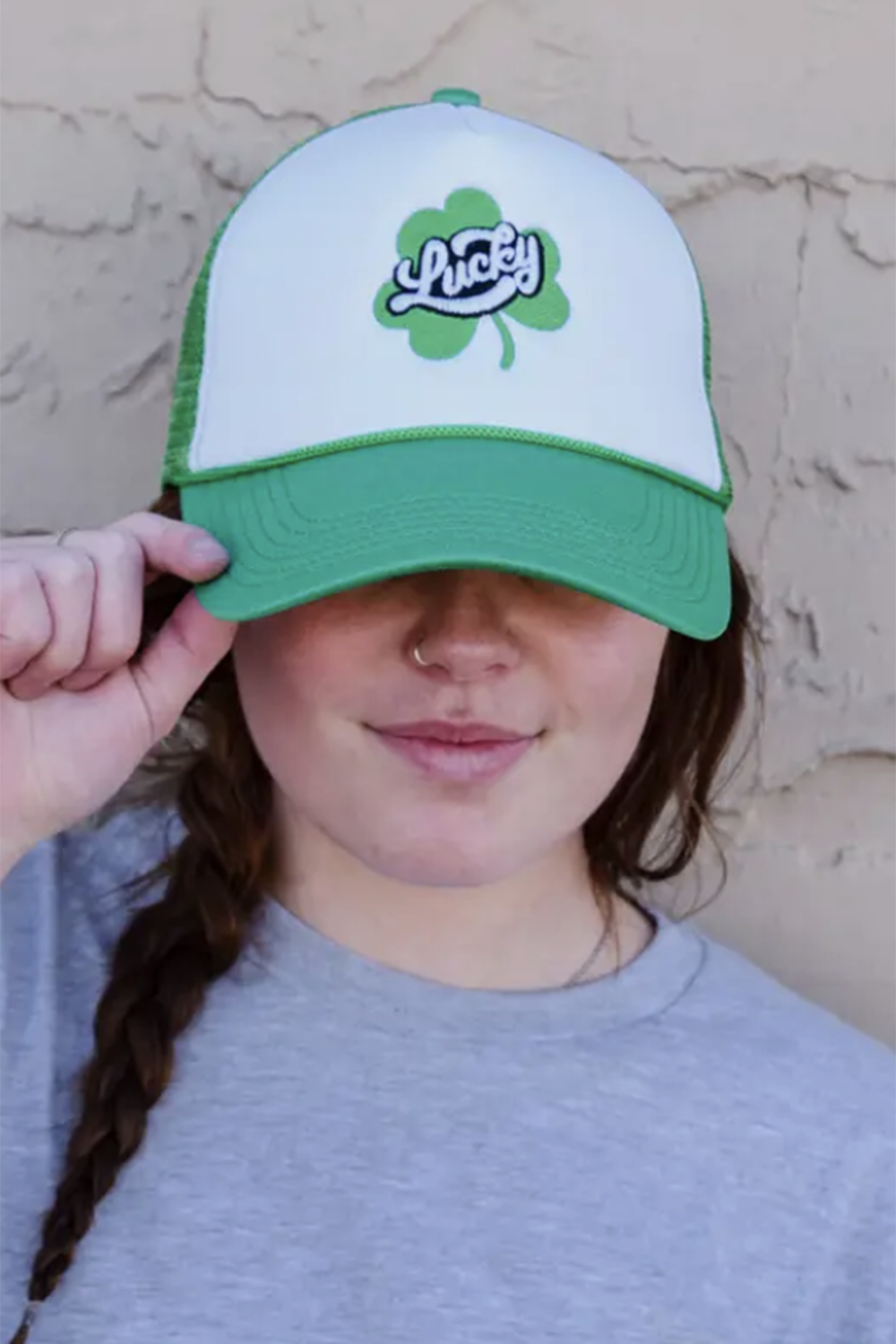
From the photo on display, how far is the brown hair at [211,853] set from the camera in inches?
38.8

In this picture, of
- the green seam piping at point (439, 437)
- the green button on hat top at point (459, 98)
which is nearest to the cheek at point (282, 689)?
the green seam piping at point (439, 437)

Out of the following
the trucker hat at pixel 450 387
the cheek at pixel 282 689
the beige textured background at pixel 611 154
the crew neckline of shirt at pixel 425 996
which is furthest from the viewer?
→ the beige textured background at pixel 611 154

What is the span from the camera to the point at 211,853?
110 centimetres

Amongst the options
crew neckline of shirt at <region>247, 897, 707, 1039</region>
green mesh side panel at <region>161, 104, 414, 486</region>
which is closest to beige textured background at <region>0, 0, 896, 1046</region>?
green mesh side panel at <region>161, 104, 414, 486</region>

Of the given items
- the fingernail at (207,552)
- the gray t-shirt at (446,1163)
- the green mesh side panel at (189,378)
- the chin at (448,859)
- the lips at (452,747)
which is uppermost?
the green mesh side panel at (189,378)

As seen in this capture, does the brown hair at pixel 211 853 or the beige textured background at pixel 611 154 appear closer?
the brown hair at pixel 211 853

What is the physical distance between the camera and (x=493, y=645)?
92cm

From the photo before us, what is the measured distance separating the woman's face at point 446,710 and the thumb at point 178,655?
28mm

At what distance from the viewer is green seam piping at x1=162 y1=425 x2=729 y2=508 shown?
0.86 metres

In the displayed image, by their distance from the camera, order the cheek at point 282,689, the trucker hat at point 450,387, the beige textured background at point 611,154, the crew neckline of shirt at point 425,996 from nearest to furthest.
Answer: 1. the trucker hat at point 450,387
2. the cheek at point 282,689
3. the crew neckline of shirt at point 425,996
4. the beige textured background at point 611,154

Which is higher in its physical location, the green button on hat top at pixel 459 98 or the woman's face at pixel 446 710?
the green button on hat top at pixel 459 98

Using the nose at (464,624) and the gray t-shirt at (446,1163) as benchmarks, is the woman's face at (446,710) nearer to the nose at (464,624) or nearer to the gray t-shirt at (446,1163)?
the nose at (464,624)

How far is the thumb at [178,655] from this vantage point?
966 mm

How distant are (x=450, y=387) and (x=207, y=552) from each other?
17 cm
